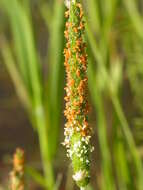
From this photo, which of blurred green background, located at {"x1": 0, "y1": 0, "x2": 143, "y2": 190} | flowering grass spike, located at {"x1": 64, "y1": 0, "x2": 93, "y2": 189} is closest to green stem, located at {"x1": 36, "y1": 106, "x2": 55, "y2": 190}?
blurred green background, located at {"x1": 0, "y1": 0, "x2": 143, "y2": 190}

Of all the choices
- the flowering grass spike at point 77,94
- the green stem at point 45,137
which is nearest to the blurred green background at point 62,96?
the green stem at point 45,137

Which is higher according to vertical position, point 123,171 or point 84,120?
point 123,171

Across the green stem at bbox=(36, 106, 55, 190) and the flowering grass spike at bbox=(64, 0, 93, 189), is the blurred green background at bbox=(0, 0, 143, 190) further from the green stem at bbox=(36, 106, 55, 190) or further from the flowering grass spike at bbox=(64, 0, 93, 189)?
the flowering grass spike at bbox=(64, 0, 93, 189)

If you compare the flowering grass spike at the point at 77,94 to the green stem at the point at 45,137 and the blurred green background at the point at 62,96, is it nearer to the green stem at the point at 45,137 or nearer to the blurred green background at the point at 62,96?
Answer: the blurred green background at the point at 62,96

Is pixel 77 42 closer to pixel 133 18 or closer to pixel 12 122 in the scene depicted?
pixel 133 18

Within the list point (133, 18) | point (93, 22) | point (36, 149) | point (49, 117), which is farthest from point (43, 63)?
point (49, 117)

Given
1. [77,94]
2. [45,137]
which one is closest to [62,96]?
[45,137]

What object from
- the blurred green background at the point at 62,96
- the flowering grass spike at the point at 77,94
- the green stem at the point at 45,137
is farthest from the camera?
the green stem at the point at 45,137
